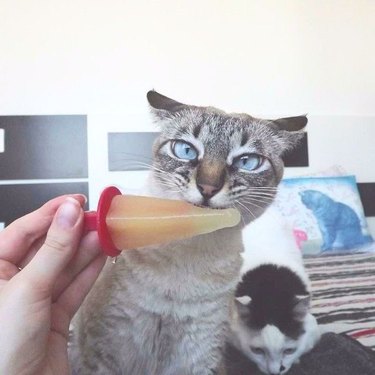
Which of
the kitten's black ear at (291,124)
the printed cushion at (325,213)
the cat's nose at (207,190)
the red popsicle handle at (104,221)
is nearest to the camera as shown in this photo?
the red popsicle handle at (104,221)

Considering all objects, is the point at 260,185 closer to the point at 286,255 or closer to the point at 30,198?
the point at 286,255

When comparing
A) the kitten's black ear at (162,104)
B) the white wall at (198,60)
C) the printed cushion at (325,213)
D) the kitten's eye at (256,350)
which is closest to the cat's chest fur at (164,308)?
the kitten's eye at (256,350)

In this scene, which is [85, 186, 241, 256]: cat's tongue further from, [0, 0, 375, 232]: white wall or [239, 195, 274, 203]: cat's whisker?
[0, 0, 375, 232]: white wall

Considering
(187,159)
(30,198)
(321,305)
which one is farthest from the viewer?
(30,198)

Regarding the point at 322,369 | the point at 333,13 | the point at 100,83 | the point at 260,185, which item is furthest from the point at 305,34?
the point at 322,369

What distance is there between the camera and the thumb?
1.56ft

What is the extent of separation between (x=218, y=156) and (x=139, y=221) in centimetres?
21

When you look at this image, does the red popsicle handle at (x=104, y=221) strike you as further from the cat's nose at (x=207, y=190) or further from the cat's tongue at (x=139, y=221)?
the cat's nose at (x=207, y=190)

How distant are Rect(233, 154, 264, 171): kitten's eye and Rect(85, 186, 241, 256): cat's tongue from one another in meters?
0.17

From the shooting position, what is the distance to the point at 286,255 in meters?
0.92

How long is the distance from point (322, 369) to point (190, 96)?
700 mm

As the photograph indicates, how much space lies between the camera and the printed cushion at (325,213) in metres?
1.01

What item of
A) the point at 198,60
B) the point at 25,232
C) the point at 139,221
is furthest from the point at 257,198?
the point at 198,60

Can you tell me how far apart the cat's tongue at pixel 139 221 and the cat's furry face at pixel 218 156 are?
0.28 feet
